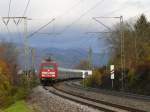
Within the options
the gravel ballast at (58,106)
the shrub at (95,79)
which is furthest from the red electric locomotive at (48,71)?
the gravel ballast at (58,106)

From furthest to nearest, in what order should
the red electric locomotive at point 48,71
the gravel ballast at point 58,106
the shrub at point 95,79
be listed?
the shrub at point 95,79, the red electric locomotive at point 48,71, the gravel ballast at point 58,106

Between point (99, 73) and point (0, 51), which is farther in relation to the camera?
point (0, 51)

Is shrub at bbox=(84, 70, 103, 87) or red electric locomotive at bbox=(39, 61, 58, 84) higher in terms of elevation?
red electric locomotive at bbox=(39, 61, 58, 84)

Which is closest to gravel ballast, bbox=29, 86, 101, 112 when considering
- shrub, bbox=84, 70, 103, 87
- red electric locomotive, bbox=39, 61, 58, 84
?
red electric locomotive, bbox=39, 61, 58, 84

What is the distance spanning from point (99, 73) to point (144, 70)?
24766mm

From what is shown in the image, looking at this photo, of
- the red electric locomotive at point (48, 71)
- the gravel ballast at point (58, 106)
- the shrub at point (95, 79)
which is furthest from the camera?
the shrub at point (95, 79)

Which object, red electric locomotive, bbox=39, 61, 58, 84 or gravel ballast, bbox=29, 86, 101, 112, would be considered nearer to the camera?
gravel ballast, bbox=29, 86, 101, 112

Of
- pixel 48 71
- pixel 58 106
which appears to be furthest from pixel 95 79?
pixel 58 106

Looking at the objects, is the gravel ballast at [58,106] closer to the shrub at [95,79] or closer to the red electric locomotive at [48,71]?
the red electric locomotive at [48,71]

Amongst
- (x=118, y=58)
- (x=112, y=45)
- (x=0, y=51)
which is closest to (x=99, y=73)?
(x=118, y=58)

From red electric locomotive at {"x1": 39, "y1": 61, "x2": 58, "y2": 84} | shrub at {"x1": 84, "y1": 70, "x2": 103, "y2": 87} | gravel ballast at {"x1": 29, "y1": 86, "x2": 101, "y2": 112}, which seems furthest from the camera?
shrub at {"x1": 84, "y1": 70, "x2": 103, "y2": 87}

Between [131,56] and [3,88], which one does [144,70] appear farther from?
[131,56]

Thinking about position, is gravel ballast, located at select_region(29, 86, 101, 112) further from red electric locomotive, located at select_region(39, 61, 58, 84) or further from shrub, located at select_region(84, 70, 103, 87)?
shrub, located at select_region(84, 70, 103, 87)

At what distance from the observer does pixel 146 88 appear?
62.6 meters
